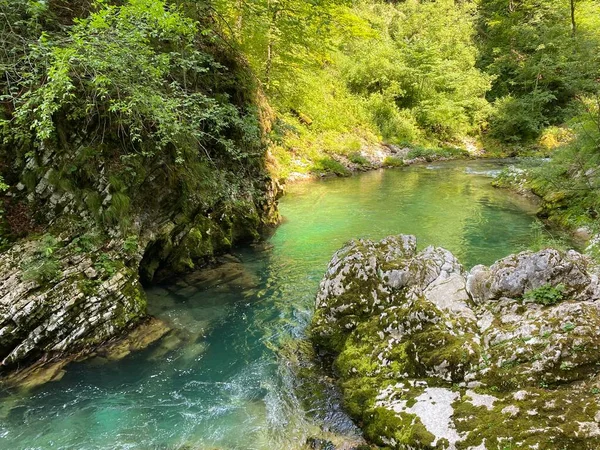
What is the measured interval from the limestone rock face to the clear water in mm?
849

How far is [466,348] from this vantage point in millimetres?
4941

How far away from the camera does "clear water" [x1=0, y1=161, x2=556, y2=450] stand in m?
4.96

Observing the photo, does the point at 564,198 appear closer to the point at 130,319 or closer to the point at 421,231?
the point at 421,231

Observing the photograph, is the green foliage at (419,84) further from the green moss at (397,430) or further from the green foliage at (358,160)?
the green moss at (397,430)

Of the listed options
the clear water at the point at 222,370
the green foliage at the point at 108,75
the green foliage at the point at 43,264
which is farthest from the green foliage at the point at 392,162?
the green foliage at the point at 43,264

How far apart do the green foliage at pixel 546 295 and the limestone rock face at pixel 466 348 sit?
0.04 ft

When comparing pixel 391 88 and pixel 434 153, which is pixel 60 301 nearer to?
pixel 434 153

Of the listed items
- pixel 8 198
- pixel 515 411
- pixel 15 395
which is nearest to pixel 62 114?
pixel 8 198

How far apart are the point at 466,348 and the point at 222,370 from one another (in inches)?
144

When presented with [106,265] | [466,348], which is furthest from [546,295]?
[106,265]

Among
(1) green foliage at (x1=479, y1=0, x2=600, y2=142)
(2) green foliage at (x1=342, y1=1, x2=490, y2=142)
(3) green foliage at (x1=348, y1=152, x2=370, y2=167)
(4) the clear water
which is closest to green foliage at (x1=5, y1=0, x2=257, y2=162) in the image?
(4) the clear water

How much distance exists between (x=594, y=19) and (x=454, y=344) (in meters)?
35.8

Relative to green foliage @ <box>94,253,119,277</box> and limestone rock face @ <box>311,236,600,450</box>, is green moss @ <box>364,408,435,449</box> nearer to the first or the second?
limestone rock face @ <box>311,236,600,450</box>

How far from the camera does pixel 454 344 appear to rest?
5.08m
